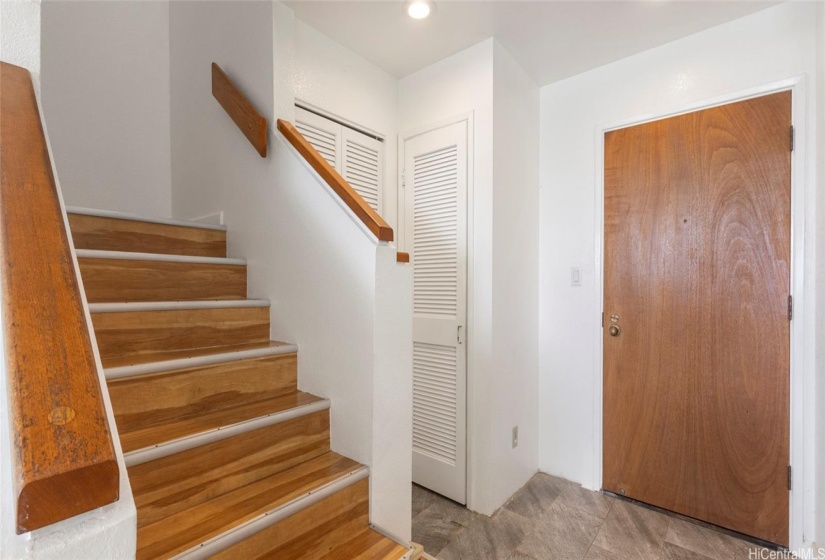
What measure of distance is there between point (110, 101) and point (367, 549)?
2.77 metres

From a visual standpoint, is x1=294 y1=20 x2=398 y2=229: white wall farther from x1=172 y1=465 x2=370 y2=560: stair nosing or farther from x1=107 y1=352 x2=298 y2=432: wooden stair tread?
x1=172 y1=465 x2=370 y2=560: stair nosing

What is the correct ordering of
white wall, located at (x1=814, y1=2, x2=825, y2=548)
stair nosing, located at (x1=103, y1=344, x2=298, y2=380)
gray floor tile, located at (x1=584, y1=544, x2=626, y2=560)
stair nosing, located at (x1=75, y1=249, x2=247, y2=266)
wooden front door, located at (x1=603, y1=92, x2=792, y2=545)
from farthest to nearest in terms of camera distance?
wooden front door, located at (x1=603, y1=92, x2=792, y2=545), gray floor tile, located at (x1=584, y1=544, x2=626, y2=560), white wall, located at (x1=814, y1=2, x2=825, y2=548), stair nosing, located at (x1=75, y1=249, x2=247, y2=266), stair nosing, located at (x1=103, y1=344, x2=298, y2=380)

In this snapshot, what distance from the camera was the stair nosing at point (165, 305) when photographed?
1399 mm

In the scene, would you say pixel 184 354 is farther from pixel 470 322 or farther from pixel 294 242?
pixel 470 322

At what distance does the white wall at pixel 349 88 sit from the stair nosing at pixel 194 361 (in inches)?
47.4

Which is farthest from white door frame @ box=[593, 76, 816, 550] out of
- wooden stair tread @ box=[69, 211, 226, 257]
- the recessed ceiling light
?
wooden stair tread @ box=[69, 211, 226, 257]

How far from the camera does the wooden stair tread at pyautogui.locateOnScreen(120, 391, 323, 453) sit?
1.19 m

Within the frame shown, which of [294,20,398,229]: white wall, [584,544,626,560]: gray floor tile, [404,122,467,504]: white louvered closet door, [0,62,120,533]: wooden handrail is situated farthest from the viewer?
[404,122,467,504]: white louvered closet door

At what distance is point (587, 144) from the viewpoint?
2.45m

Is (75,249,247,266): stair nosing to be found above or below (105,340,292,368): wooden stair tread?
above

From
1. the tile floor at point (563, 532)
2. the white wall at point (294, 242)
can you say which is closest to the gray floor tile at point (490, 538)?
the tile floor at point (563, 532)

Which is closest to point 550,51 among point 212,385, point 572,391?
point 572,391

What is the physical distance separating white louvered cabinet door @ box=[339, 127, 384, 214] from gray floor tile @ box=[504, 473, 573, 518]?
5.96 feet

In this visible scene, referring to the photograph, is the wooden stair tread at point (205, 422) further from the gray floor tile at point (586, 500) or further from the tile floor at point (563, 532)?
the gray floor tile at point (586, 500)
